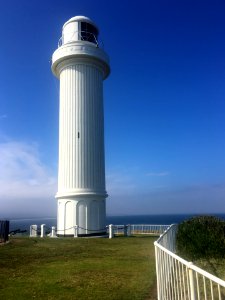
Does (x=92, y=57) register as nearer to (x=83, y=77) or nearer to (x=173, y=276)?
(x=83, y=77)

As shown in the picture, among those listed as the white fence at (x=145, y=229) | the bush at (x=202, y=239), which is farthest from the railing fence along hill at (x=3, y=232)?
the bush at (x=202, y=239)

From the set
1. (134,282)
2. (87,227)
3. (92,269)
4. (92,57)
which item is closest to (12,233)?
(87,227)

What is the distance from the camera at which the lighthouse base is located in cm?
1928

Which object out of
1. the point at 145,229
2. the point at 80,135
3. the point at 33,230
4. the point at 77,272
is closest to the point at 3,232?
the point at 33,230

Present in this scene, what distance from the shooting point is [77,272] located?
974 centimetres

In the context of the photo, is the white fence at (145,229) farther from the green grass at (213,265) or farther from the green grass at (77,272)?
the green grass at (213,265)

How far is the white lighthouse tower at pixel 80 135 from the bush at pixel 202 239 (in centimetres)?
979

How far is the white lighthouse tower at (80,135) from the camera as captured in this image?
19484 millimetres

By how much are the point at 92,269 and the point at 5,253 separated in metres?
4.81

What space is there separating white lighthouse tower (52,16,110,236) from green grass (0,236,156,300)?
447cm

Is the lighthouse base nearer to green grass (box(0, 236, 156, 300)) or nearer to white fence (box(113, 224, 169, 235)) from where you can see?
white fence (box(113, 224, 169, 235))

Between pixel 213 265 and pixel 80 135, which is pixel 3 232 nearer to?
pixel 80 135

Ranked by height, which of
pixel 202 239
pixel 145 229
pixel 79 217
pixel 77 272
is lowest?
pixel 77 272

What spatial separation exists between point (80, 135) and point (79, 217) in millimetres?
5018
